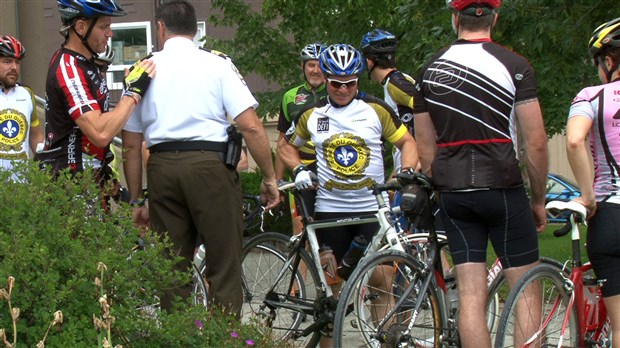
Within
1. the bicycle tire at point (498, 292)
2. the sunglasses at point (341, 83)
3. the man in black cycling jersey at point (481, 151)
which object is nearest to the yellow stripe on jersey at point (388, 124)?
the sunglasses at point (341, 83)

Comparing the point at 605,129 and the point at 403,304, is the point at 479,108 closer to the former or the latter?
the point at 605,129

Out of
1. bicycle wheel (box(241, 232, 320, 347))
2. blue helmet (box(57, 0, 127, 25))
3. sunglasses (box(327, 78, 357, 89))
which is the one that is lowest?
bicycle wheel (box(241, 232, 320, 347))

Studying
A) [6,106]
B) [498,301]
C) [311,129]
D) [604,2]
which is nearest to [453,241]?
[498,301]

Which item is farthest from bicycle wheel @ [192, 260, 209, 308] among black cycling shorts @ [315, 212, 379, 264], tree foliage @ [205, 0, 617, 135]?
tree foliage @ [205, 0, 617, 135]

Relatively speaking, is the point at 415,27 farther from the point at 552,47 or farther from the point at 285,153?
the point at 285,153

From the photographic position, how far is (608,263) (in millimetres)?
6262

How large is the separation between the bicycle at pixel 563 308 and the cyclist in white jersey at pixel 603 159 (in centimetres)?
10

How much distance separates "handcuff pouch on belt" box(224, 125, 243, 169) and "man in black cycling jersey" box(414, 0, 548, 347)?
47.0 inches

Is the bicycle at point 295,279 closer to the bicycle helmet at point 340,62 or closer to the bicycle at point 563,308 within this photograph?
the bicycle helmet at point 340,62

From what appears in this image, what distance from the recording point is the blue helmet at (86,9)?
6.71 meters

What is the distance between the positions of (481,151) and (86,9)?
2344 mm

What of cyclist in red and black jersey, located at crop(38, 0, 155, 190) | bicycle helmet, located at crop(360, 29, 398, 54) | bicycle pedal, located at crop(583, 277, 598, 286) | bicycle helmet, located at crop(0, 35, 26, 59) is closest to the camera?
bicycle pedal, located at crop(583, 277, 598, 286)

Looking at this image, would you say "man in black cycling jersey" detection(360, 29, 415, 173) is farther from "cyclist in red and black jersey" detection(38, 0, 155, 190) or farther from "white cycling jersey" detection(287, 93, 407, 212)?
"cyclist in red and black jersey" detection(38, 0, 155, 190)

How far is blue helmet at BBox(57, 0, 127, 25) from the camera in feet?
22.0
